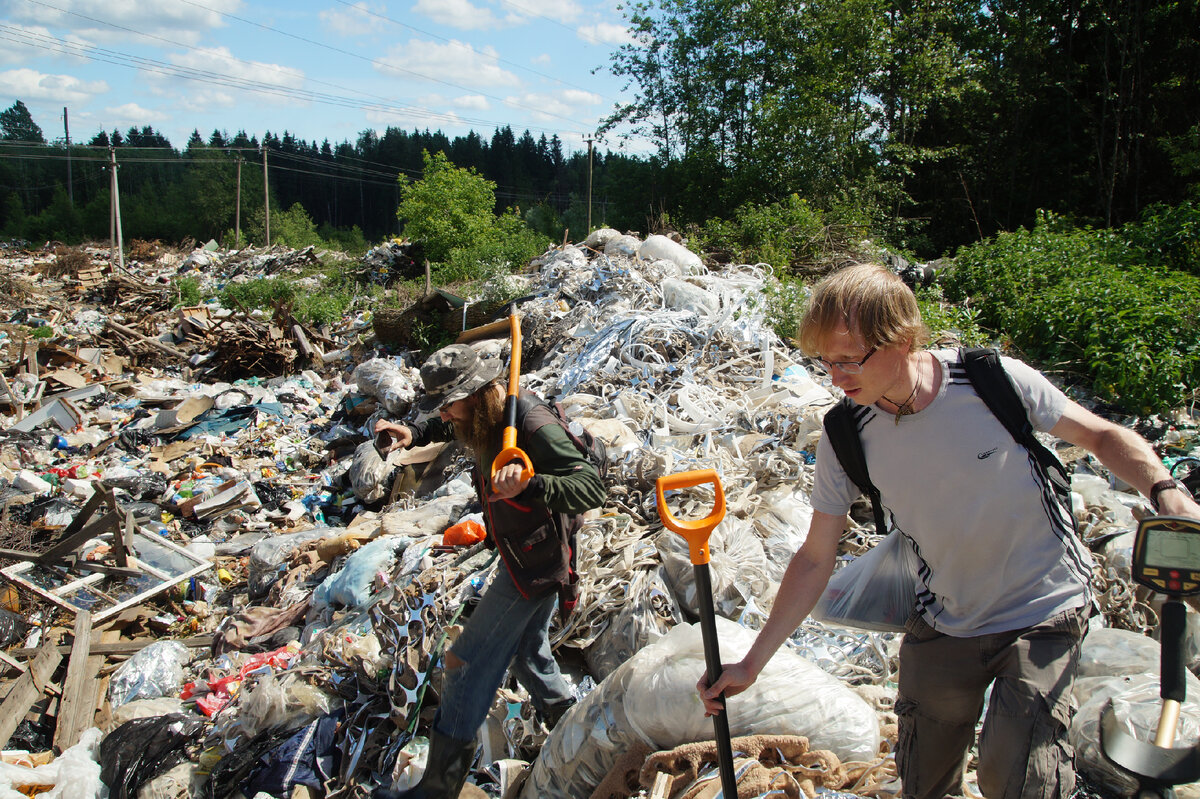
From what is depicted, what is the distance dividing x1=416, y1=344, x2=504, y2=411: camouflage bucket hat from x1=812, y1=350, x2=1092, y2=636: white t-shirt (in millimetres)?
1283

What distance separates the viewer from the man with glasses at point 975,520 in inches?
54.5

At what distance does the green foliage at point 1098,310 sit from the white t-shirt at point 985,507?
443 cm

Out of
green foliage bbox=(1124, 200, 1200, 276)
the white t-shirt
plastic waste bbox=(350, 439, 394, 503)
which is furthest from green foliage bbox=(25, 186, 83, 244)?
the white t-shirt

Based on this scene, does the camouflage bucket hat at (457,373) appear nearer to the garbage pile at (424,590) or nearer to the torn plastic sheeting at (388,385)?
the garbage pile at (424,590)

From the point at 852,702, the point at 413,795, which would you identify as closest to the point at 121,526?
the point at 413,795

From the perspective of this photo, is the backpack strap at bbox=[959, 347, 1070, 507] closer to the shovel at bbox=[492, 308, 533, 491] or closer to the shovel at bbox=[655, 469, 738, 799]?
the shovel at bbox=[655, 469, 738, 799]

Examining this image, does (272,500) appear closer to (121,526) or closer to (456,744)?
(121,526)

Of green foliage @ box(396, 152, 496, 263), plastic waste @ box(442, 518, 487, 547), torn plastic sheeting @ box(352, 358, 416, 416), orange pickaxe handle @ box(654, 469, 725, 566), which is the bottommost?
plastic waste @ box(442, 518, 487, 547)

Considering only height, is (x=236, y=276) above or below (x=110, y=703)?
above

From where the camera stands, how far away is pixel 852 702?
197 cm

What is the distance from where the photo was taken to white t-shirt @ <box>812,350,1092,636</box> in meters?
1.40

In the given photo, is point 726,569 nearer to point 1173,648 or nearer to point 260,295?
point 1173,648

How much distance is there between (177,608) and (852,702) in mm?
4685

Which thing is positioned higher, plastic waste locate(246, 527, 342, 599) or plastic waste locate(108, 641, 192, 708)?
plastic waste locate(246, 527, 342, 599)
